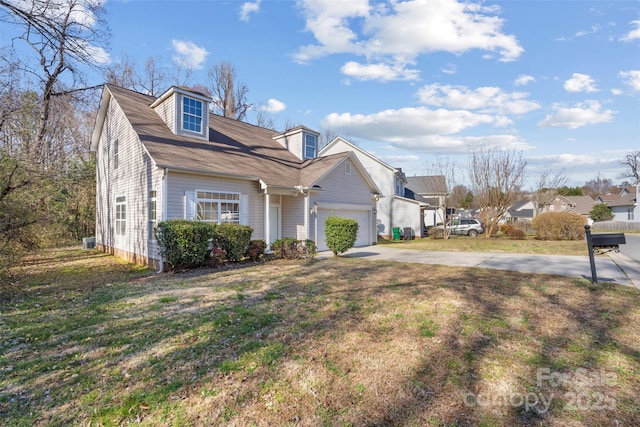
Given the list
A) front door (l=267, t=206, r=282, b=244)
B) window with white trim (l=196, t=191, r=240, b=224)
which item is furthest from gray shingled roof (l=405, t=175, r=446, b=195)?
window with white trim (l=196, t=191, r=240, b=224)

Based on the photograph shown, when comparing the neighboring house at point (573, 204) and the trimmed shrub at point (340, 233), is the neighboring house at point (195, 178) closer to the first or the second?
the trimmed shrub at point (340, 233)

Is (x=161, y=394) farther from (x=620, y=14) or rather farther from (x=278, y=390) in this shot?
(x=620, y=14)

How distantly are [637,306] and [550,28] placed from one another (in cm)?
927

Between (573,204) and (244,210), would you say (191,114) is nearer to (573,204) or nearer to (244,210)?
(244,210)

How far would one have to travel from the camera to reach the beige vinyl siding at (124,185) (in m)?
11.3

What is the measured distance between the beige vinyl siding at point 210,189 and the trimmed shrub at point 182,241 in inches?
54.4

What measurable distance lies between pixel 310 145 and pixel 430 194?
1599 centimetres

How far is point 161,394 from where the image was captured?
10.1 ft

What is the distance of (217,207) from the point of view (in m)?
11.8

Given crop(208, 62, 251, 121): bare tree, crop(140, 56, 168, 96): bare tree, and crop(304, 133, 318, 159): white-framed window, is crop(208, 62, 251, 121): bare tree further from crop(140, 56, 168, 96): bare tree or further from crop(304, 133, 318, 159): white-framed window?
crop(304, 133, 318, 159): white-framed window

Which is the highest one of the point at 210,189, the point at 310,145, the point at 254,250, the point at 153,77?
the point at 153,77

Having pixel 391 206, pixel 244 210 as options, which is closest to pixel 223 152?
pixel 244 210

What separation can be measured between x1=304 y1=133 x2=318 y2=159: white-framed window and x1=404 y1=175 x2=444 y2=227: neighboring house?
9962 mm

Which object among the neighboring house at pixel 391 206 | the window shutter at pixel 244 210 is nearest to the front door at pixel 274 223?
the window shutter at pixel 244 210
